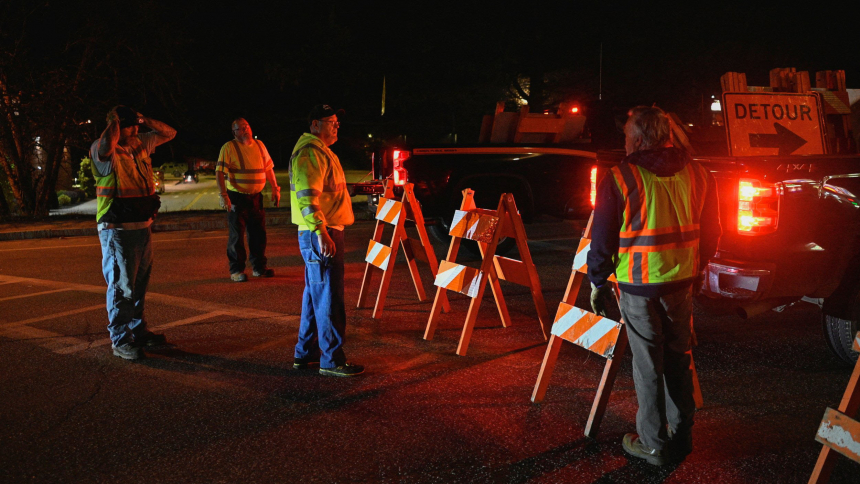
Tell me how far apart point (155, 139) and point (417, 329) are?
285 cm

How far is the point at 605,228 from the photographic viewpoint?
144 inches

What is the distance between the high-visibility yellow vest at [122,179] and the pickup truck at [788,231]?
14.6ft

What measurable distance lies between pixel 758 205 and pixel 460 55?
24.0 meters

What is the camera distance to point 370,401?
15.4 ft

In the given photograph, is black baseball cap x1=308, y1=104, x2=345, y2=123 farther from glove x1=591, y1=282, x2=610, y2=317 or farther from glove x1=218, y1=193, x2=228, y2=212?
glove x1=218, y1=193, x2=228, y2=212

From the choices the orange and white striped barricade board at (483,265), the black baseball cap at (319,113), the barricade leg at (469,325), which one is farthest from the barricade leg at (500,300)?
the black baseball cap at (319,113)

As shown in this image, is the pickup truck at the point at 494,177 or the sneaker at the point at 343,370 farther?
the pickup truck at the point at 494,177

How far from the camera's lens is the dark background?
2583cm

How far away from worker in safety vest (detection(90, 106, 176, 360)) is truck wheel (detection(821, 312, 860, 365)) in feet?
17.4

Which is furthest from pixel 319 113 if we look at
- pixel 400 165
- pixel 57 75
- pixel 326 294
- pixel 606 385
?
pixel 57 75

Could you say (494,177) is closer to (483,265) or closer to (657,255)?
(483,265)

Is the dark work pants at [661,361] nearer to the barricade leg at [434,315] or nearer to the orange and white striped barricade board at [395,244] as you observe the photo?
the barricade leg at [434,315]

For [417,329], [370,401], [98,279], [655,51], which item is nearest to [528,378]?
[370,401]

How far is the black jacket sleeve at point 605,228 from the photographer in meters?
3.62
